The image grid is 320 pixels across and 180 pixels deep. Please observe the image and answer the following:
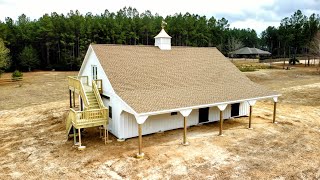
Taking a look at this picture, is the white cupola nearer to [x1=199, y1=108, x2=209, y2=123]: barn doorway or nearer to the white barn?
the white barn

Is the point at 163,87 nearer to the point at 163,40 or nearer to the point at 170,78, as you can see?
the point at 170,78

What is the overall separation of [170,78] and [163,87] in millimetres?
1318

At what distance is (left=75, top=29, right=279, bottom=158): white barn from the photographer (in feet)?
50.8

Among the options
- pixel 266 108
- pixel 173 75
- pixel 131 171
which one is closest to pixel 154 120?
pixel 173 75

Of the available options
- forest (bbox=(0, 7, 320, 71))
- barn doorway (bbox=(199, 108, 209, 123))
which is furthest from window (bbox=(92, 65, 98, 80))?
forest (bbox=(0, 7, 320, 71))

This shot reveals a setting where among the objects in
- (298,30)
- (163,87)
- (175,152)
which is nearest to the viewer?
(175,152)

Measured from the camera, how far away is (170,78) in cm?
1856

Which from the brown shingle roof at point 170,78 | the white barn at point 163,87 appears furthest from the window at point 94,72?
the brown shingle roof at point 170,78

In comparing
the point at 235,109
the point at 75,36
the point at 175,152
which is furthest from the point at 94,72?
the point at 75,36

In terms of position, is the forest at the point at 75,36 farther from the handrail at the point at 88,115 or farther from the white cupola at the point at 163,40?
the handrail at the point at 88,115

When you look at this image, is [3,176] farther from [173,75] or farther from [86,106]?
[173,75]

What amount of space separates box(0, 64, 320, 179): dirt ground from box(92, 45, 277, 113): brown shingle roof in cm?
224

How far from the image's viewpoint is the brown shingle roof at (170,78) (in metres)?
15.8

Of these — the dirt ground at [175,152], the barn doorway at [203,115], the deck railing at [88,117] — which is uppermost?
the deck railing at [88,117]
